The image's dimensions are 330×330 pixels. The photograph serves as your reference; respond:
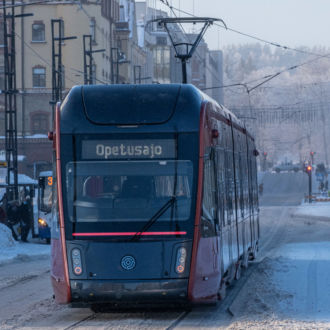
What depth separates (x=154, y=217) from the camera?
1102 centimetres

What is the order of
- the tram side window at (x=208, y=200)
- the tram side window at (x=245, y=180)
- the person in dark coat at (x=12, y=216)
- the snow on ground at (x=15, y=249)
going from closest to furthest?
the tram side window at (x=208, y=200), the tram side window at (x=245, y=180), the snow on ground at (x=15, y=249), the person in dark coat at (x=12, y=216)

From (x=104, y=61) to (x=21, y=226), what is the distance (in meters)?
40.5

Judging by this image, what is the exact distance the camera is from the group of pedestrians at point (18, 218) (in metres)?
30.5

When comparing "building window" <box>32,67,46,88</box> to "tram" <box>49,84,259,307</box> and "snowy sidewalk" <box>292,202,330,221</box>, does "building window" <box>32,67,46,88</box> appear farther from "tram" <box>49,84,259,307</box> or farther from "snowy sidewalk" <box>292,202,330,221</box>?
→ "tram" <box>49,84,259,307</box>

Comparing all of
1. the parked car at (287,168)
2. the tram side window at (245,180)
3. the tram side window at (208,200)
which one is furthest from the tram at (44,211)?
the parked car at (287,168)

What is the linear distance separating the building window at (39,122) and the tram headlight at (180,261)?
56.5 m

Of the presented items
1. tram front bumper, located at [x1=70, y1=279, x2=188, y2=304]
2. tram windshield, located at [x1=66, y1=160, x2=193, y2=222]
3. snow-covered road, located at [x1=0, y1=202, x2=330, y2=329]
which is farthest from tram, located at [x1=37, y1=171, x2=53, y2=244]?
tram front bumper, located at [x1=70, y1=279, x2=188, y2=304]

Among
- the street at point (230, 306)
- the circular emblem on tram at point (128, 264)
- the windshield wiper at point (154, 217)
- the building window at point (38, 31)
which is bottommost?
the street at point (230, 306)

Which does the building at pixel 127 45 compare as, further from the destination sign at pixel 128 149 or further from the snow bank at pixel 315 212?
the destination sign at pixel 128 149

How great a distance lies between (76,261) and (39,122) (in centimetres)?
5696

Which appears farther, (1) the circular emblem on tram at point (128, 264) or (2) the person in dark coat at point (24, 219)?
(2) the person in dark coat at point (24, 219)

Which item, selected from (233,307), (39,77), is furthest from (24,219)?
(39,77)

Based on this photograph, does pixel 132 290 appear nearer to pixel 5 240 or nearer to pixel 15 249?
pixel 15 249

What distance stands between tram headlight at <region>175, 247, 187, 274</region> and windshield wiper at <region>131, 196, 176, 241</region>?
470 millimetres
